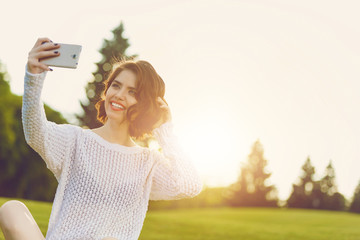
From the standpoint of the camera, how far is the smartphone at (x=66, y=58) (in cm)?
238

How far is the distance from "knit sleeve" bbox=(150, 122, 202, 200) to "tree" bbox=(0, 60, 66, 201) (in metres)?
26.5

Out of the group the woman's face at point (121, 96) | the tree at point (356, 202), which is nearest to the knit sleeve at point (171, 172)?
the woman's face at point (121, 96)

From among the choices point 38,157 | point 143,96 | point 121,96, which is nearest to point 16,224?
point 121,96

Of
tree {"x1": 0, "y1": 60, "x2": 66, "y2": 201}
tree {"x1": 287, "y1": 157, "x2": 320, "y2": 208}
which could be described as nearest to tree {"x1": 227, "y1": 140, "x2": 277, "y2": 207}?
tree {"x1": 287, "y1": 157, "x2": 320, "y2": 208}

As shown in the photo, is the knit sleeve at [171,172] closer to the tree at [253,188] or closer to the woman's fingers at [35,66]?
the woman's fingers at [35,66]

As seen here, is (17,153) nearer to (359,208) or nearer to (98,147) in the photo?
(98,147)

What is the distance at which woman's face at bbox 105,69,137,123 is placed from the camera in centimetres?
286

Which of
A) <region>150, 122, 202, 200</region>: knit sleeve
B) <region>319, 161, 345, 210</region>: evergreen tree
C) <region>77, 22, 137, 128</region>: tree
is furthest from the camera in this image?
<region>319, 161, 345, 210</region>: evergreen tree

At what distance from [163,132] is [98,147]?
0.49 m

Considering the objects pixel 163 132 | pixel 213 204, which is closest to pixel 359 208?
pixel 213 204

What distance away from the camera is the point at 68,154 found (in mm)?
2746

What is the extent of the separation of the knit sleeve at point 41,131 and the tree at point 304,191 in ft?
153

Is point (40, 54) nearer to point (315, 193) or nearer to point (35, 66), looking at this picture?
point (35, 66)

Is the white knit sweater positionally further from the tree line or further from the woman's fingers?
the tree line
